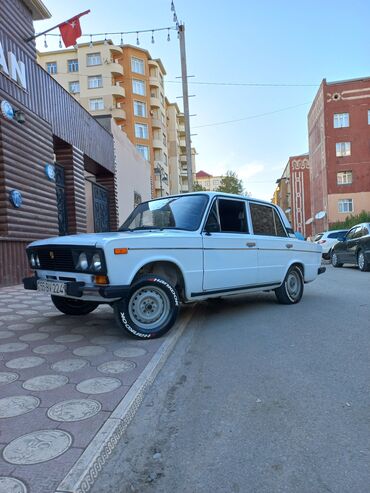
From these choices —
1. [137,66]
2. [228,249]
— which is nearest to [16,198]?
[228,249]

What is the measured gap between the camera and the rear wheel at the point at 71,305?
239 inches

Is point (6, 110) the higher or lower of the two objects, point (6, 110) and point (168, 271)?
the higher

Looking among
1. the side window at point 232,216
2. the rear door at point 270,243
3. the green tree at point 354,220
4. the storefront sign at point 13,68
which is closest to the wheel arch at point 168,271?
the side window at point 232,216

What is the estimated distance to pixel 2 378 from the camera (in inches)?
142

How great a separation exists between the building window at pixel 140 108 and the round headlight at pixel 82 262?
4683 centimetres

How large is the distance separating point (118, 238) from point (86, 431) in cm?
230

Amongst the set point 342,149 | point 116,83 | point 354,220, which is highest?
point 116,83

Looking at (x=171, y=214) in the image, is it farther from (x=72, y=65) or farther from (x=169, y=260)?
(x=72, y=65)

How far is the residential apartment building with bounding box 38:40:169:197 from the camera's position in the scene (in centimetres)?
4762

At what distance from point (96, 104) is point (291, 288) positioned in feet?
150

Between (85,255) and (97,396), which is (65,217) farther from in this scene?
(97,396)

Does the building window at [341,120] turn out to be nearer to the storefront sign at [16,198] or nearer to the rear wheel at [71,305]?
the storefront sign at [16,198]

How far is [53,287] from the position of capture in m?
4.85

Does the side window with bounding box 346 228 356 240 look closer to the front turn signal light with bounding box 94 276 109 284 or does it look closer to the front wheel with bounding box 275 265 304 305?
the front wheel with bounding box 275 265 304 305
